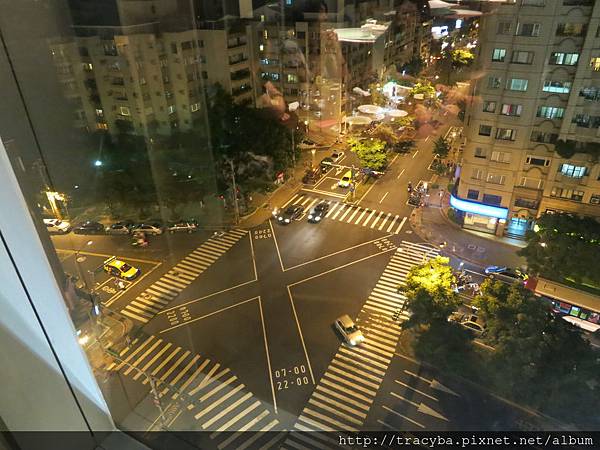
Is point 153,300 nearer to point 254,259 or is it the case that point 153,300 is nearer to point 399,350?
point 254,259

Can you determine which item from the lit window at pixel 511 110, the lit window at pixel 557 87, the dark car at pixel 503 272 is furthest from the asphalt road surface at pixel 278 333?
the lit window at pixel 557 87

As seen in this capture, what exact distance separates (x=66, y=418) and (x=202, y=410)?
8.90ft

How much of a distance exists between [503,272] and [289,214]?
10.9 ft

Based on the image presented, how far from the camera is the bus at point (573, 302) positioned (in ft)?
11.4

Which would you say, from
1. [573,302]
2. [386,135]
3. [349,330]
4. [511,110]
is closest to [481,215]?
A: [511,110]

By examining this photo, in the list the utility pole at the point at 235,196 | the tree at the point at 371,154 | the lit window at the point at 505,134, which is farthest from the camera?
the tree at the point at 371,154

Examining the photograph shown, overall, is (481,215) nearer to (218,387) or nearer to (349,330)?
(349,330)

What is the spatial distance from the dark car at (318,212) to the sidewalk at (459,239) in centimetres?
142

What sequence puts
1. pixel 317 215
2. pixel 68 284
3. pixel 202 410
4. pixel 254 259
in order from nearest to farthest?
pixel 68 284 < pixel 202 410 < pixel 254 259 < pixel 317 215

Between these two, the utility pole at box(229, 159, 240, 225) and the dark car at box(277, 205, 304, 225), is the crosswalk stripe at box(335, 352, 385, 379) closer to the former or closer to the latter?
the dark car at box(277, 205, 304, 225)

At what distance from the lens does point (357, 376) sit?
3.74 m

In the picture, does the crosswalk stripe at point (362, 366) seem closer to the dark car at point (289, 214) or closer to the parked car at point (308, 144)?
the dark car at point (289, 214)

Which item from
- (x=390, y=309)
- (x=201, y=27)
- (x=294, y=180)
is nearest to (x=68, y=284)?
(x=390, y=309)

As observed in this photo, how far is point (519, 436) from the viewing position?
9.34ft
